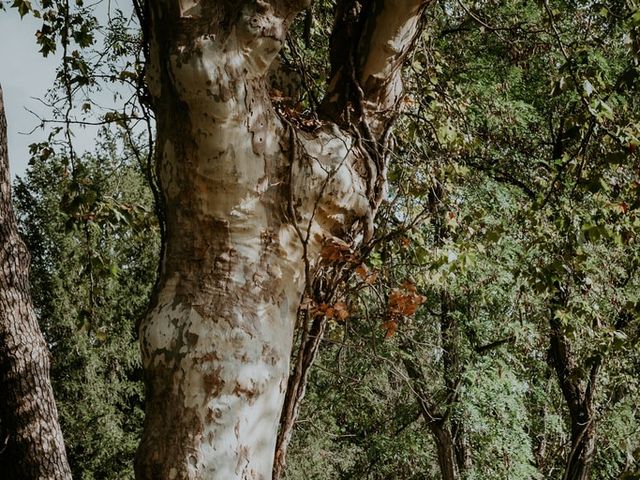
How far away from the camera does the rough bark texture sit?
4449 millimetres

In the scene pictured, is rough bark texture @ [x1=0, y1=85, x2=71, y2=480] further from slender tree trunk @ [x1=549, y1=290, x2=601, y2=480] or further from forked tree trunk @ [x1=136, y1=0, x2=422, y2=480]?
slender tree trunk @ [x1=549, y1=290, x2=601, y2=480]

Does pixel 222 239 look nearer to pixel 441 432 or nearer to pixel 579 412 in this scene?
pixel 579 412

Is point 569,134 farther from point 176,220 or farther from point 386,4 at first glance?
point 176,220

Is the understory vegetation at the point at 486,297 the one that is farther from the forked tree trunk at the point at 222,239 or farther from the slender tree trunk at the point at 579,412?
the forked tree trunk at the point at 222,239

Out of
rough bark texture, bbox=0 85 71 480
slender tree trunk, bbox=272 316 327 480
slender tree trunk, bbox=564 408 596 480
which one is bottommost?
slender tree trunk, bbox=272 316 327 480

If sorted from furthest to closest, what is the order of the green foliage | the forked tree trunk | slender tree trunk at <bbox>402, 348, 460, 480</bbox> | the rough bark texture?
the green foliage → slender tree trunk at <bbox>402, 348, 460, 480</bbox> → the rough bark texture → the forked tree trunk

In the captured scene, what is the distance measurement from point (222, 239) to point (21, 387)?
9.25ft

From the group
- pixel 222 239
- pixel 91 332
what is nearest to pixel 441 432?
pixel 91 332

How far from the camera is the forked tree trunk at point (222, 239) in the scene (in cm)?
209

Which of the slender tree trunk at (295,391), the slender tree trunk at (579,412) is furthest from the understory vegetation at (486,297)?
the slender tree trunk at (295,391)

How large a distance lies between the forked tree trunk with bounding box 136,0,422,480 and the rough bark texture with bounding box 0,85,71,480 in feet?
8.37

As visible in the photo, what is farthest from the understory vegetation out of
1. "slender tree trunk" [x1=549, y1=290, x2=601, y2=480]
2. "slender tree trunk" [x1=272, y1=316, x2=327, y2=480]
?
"slender tree trunk" [x1=272, y1=316, x2=327, y2=480]

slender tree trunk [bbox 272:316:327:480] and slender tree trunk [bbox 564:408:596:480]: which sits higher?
slender tree trunk [bbox 564:408:596:480]

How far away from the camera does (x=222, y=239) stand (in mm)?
2260
